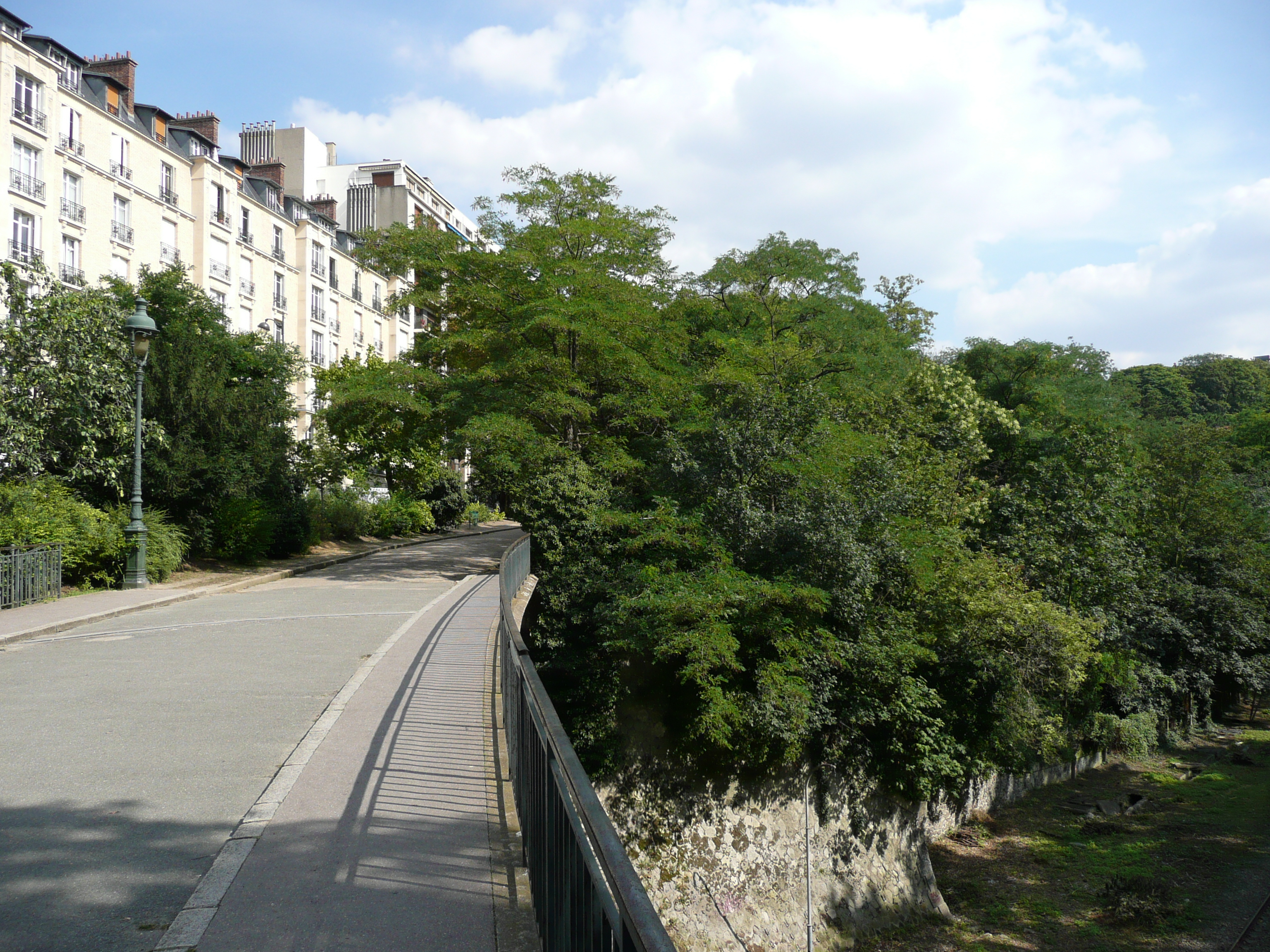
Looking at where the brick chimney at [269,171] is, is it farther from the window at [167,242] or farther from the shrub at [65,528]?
the shrub at [65,528]

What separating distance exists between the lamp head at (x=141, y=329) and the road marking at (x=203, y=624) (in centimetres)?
657

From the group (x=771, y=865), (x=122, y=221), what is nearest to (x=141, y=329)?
(x=771, y=865)

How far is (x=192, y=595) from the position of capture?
1752 cm

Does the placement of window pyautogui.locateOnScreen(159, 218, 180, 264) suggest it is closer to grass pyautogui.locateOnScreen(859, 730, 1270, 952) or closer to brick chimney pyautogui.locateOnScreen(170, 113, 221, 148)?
brick chimney pyautogui.locateOnScreen(170, 113, 221, 148)

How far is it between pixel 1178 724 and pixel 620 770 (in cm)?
2513

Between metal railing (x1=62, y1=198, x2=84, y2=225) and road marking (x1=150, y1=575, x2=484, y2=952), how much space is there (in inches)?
1286

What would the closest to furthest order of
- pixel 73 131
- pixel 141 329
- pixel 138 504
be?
pixel 141 329 < pixel 138 504 < pixel 73 131

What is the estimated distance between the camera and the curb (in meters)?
12.3

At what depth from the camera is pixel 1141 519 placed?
2853cm

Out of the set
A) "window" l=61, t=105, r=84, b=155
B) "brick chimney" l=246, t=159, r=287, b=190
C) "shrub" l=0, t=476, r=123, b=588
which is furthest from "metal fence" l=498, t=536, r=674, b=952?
"brick chimney" l=246, t=159, r=287, b=190

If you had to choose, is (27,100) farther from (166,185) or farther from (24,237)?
(166,185)

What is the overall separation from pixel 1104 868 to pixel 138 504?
80.4ft

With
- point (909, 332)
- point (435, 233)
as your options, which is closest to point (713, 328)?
point (435, 233)

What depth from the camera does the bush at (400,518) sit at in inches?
1534
